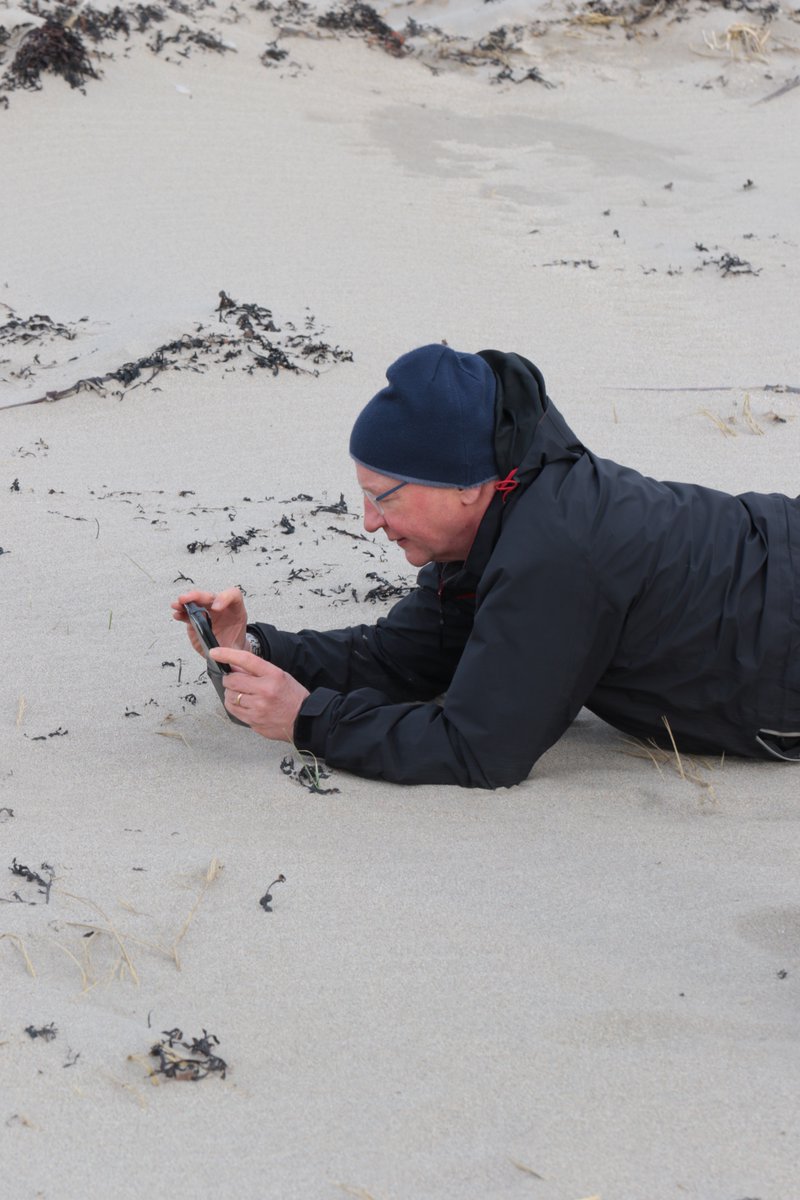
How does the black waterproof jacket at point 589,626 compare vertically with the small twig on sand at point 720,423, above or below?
above

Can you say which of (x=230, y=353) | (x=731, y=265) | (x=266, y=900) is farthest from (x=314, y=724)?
(x=731, y=265)

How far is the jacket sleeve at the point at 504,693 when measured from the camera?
2.96 metres

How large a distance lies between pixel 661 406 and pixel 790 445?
0.93 metres

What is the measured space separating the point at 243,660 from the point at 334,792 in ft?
1.31

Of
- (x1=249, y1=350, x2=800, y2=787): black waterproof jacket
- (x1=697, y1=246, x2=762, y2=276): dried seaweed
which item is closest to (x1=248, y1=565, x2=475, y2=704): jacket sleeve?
(x1=249, y1=350, x2=800, y2=787): black waterproof jacket

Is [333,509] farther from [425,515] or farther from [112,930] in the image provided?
[112,930]

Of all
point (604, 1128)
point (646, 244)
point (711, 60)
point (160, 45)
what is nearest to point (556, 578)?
point (604, 1128)

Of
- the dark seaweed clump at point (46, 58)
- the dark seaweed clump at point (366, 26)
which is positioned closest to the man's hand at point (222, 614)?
the dark seaweed clump at point (46, 58)

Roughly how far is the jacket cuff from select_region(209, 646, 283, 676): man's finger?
0.12 meters

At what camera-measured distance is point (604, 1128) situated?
6.86 ft

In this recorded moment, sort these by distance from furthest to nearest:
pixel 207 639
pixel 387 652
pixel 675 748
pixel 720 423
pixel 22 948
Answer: pixel 720 423 < pixel 387 652 < pixel 207 639 < pixel 675 748 < pixel 22 948

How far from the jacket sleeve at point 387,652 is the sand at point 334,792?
0.29 meters

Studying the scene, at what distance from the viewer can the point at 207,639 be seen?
3535mm

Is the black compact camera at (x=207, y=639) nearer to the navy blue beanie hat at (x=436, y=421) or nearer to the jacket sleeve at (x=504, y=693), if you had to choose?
the jacket sleeve at (x=504, y=693)
